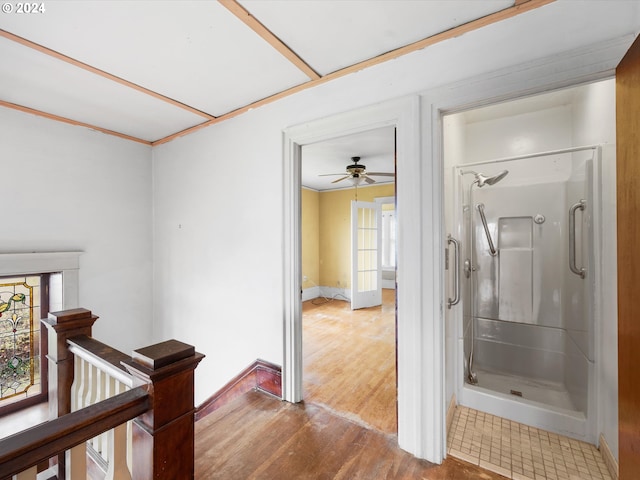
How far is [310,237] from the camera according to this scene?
20.2 feet

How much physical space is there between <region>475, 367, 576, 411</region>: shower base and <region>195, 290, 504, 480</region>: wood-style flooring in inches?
33.0

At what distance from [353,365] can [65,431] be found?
2.39m

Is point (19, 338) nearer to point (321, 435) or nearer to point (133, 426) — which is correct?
point (133, 426)

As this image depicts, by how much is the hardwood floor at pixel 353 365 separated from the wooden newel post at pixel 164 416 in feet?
4.25

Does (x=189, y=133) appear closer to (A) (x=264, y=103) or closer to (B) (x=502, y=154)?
(A) (x=264, y=103)

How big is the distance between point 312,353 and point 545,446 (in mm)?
2019

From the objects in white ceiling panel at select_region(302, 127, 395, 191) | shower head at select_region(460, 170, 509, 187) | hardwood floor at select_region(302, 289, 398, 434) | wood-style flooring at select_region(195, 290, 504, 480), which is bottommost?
hardwood floor at select_region(302, 289, 398, 434)

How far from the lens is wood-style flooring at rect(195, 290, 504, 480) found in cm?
149

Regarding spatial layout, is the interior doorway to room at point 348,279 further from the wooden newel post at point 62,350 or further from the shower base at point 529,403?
the wooden newel post at point 62,350

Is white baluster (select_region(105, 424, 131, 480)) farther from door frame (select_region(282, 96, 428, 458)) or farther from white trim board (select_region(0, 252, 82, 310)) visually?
white trim board (select_region(0, 252, 82, 310))

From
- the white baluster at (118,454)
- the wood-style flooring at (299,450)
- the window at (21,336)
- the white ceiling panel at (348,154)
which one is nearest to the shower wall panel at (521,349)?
the wood-style flooring at (299,450)

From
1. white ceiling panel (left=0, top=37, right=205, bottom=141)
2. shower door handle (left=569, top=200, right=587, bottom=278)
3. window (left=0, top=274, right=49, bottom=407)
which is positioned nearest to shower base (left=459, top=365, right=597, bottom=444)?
shower door handle (left=569, top=200, right=587, bottom=278)

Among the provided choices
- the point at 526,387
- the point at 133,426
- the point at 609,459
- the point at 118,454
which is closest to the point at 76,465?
the point at 118,454

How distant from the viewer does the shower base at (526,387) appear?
2235mm
